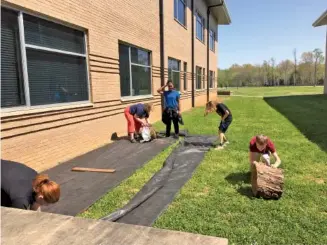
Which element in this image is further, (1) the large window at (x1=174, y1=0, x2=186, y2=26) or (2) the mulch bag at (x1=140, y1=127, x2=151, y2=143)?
(1) the large window at (x1=174, y1=0, x2=186, y2=26)

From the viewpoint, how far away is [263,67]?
351 ft

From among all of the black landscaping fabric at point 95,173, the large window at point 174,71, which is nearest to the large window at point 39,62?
the black landscaping fabric at point 95,173

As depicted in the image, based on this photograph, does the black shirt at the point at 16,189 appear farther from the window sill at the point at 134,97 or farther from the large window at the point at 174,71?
the large window at the point at 174,71

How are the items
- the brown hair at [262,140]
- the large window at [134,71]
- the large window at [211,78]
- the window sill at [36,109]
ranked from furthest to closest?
1. the large window at [211,78]
2. the large window at [134,71]
3. the window sill at [36,109]
4. the brown hair at [262,140]

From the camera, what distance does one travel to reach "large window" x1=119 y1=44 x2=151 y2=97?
30.2 feet

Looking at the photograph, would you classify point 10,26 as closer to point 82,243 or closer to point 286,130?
point 82,243

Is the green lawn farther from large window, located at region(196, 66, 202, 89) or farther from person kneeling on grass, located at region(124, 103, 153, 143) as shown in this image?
large window, located at region(196, 66, 202, 89)

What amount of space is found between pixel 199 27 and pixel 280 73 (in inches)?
3613

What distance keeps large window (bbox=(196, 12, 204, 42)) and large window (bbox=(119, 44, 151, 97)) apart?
10.1 m

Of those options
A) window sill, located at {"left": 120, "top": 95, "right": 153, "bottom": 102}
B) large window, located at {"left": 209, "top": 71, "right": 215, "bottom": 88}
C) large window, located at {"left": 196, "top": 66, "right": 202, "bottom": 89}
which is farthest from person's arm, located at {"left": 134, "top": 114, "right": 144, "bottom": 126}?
large window, located at {"left": 209, "top": 71, "right": 215, "bottom": 88}

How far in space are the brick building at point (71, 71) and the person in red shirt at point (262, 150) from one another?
157 inches

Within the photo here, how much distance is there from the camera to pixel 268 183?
13.2 ft

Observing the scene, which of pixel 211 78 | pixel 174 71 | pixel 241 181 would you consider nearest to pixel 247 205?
pixel 241 181

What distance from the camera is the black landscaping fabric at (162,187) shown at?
11.8 ft
